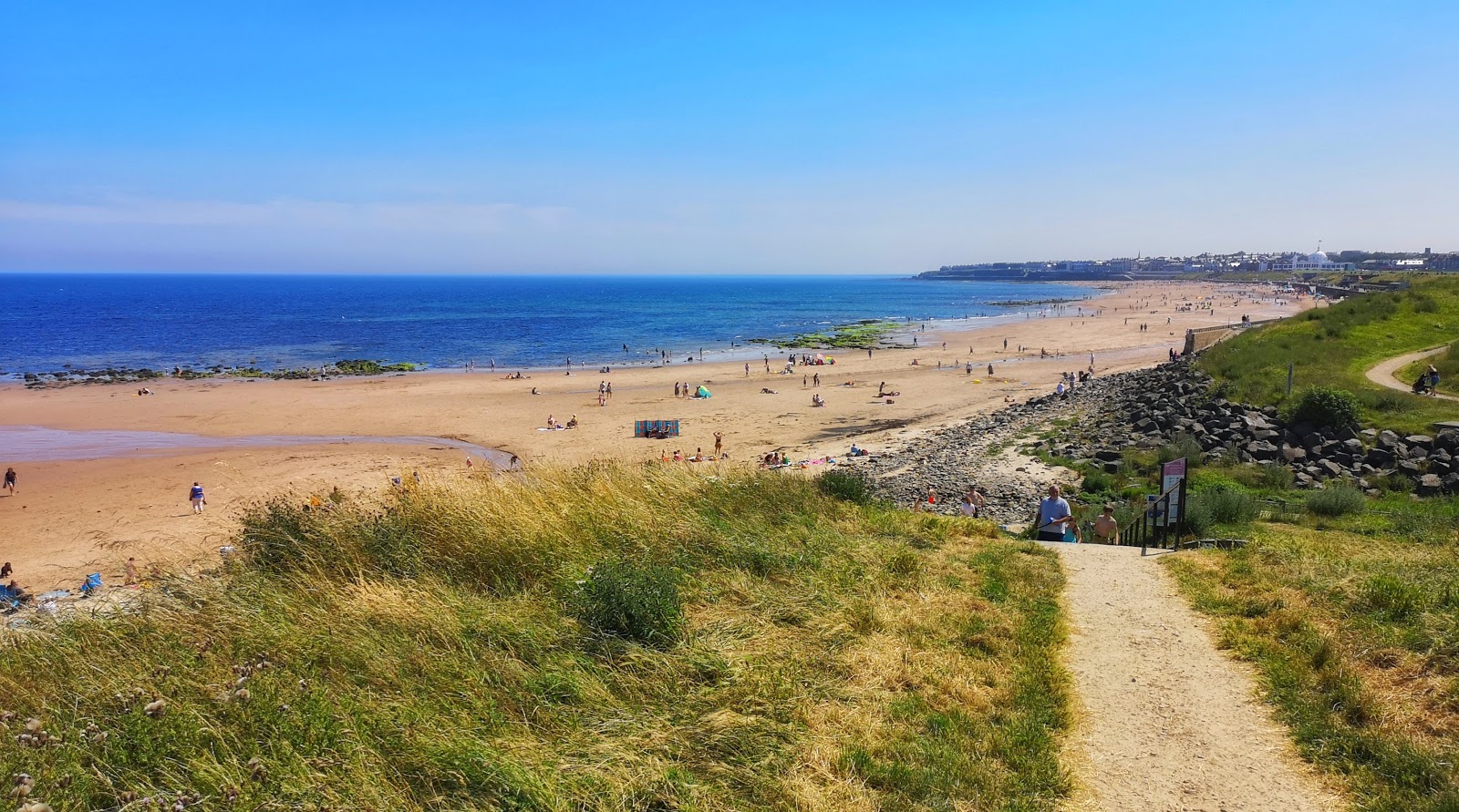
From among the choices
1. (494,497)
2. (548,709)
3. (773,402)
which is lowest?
(773,402)

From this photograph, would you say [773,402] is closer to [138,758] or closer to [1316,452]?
[1316,452]

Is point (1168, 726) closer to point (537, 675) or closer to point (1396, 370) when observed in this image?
point (537, 675)

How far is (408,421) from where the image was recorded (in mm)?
35781

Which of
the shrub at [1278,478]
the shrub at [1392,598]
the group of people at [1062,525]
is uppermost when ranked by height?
the shrub at [1392,598]

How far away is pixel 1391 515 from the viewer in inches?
505

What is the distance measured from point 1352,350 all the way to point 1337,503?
1898 centimetres

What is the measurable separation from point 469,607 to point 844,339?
7066 cm

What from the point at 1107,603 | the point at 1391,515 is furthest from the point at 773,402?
the point at 1107,603

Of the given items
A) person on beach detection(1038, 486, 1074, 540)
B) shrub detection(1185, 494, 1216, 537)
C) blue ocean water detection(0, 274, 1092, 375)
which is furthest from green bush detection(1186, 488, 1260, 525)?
blue ocean water detection(0, 274, 1092, 375)

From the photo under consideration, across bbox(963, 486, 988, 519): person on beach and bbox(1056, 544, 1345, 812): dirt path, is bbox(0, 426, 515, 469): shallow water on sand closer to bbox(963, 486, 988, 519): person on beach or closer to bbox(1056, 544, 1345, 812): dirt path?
bbox(963, 486, 988, 519): person on beach

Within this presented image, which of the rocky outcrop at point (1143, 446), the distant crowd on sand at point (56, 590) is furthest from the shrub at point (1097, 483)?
the distant crowd on sand at point (56, 590)

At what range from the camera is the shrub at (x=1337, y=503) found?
13445 mm

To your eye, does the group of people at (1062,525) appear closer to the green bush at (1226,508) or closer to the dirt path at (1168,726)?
the green bush at (1226,508)

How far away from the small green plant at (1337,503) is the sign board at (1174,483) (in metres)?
3.89
